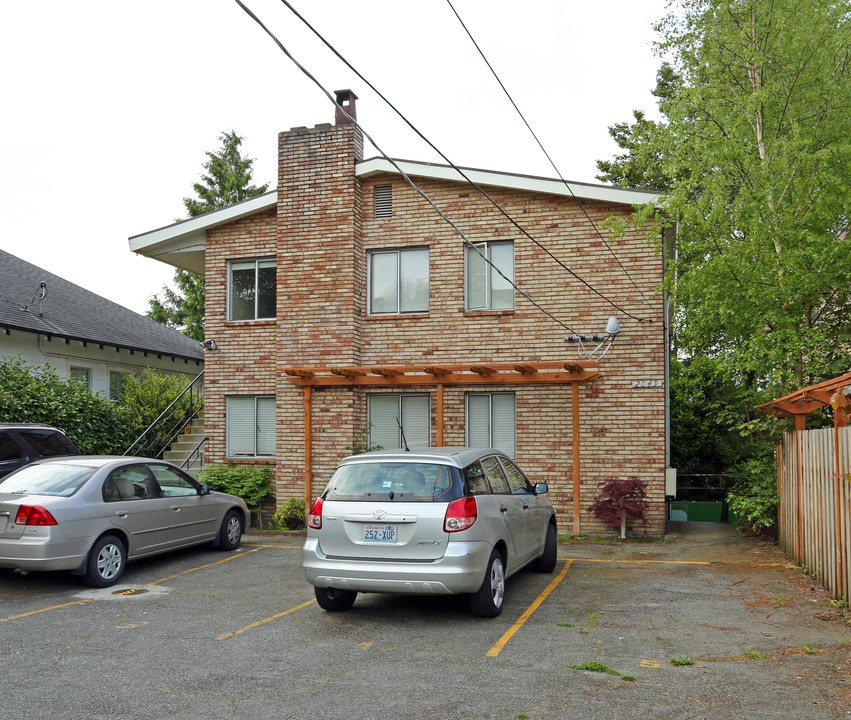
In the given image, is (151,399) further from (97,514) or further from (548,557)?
(548,557)

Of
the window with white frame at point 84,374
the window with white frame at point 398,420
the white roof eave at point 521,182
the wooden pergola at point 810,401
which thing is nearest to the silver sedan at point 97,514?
the window with white frame at point 398,420

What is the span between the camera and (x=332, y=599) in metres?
7.67

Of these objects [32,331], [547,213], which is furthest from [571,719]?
[32,331]

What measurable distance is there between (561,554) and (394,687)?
657 centimetres

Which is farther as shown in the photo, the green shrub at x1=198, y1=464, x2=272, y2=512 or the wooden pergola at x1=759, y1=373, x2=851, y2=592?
the green shrub at x1=198, y1=464, x2=272, y2=512

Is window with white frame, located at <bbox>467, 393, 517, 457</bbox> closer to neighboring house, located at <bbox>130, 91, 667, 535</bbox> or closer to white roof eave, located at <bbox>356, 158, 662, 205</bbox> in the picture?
neighboring house, located at <bbox>130, 91, 667, 535</bbox>

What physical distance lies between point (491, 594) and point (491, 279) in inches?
325

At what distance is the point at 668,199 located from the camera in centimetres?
1255

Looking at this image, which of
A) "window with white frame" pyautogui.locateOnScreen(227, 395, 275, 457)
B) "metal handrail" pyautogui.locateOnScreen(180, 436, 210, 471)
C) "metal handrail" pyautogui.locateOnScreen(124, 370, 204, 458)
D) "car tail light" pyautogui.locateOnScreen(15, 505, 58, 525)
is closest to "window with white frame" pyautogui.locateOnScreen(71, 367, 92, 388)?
"metal handrail" pyautogui.locateOnScreen(124, 370, 204, 458)

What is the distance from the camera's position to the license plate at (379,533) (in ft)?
23.4

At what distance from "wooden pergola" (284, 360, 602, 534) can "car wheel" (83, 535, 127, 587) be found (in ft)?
17.3

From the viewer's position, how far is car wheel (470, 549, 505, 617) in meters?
7.24

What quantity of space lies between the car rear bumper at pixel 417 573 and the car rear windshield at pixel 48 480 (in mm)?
3753

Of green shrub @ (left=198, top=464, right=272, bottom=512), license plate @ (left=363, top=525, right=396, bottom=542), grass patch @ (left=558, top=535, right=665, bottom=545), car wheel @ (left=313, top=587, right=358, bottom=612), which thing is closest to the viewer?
license plate @ (left=363, top=525, right=396, bottom=542)
